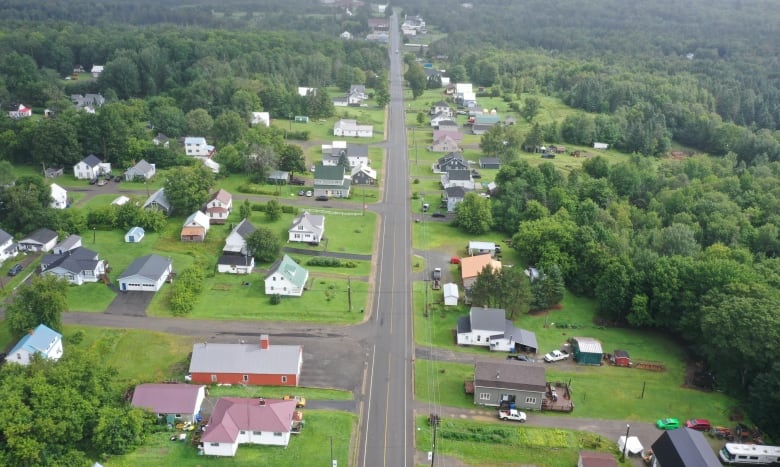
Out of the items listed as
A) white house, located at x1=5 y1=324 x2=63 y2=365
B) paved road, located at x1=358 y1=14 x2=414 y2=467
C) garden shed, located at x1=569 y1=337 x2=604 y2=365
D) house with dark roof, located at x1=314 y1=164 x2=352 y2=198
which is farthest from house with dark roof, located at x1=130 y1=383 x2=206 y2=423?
house with dark roof, located at x1=314 y1=164 x2=352 y2=198

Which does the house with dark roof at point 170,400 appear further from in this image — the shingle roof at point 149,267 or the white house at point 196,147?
the white house at point 196,147

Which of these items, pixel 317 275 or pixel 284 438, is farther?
pixel 317 275

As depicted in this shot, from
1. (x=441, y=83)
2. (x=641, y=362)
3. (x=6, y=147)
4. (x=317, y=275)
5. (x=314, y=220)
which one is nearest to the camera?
(x=641, y=362)

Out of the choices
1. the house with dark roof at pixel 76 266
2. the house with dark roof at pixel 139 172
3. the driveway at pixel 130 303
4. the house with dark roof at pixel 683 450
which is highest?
the house with dark roof at pixel 683 450

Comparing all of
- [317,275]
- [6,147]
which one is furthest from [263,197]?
[6,147]

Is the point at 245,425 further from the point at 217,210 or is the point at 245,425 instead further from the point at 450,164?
the point at 450,164

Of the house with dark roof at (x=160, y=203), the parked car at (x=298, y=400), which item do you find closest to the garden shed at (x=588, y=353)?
the parked car at (x=298, y=400)

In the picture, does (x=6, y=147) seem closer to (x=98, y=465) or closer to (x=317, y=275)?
(x=317, y=275)

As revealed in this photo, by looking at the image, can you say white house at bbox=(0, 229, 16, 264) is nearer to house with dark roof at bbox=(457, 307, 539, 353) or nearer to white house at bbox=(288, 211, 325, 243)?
white house at bbox=(288, 211, 325, 243)
